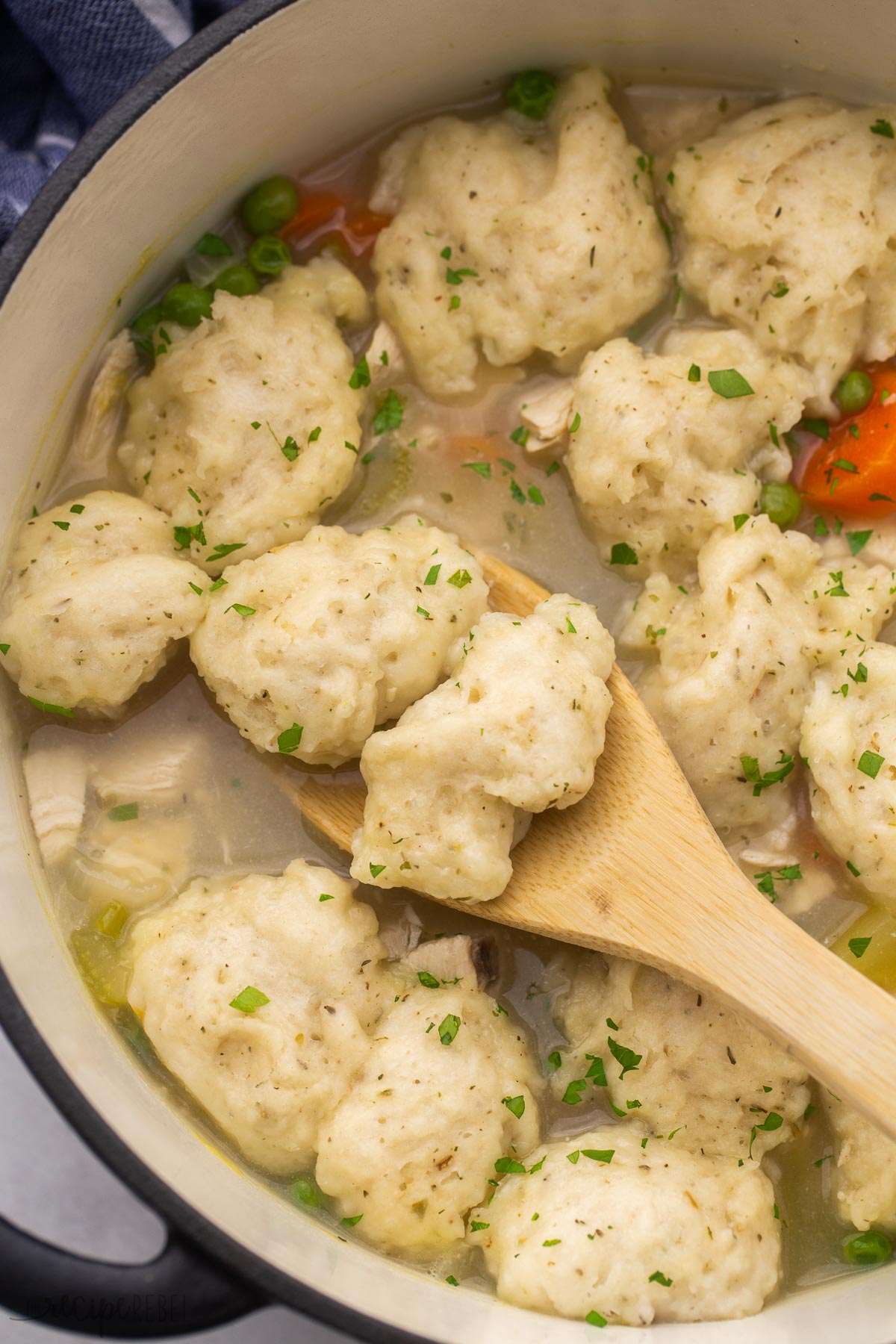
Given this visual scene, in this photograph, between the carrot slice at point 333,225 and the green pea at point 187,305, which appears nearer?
the green pea at point 187,305

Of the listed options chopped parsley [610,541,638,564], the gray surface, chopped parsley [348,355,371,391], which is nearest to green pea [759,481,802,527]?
chopped parsley [610,541,638,564]

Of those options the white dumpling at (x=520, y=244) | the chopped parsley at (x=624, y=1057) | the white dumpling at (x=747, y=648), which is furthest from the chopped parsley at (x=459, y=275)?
the chopped parsley at (x=624, y=1057)

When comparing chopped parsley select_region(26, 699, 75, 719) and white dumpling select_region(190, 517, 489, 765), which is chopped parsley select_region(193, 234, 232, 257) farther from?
chopped parsley select_region(26, 699, 75, 719)

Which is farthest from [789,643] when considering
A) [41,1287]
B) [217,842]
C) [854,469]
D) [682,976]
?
[41,1287]

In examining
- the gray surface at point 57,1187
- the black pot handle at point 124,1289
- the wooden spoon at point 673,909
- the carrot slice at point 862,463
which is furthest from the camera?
the gray surface at point 57,1187

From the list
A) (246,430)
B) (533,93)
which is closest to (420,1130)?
(246,430)

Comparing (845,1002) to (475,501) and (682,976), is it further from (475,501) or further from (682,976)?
(475,501)

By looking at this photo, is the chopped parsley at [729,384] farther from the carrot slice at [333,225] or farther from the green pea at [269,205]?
the green pea at [269,205]
